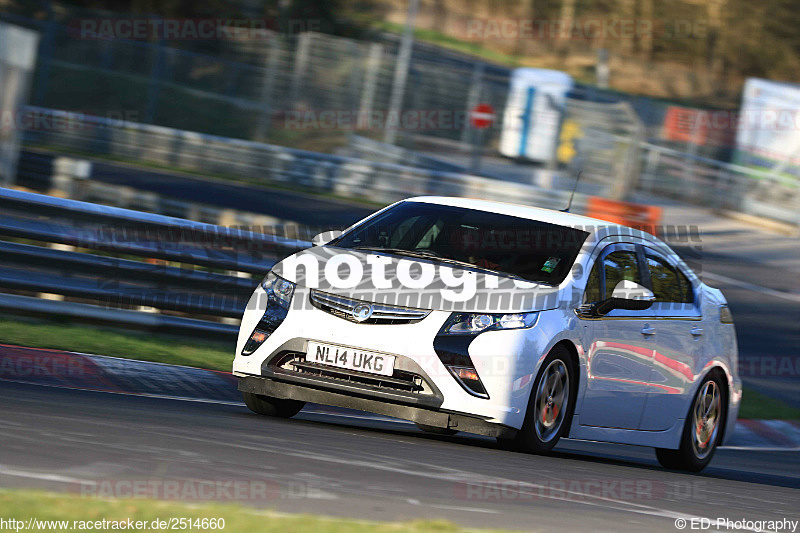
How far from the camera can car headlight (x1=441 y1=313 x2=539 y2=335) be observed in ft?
22.1

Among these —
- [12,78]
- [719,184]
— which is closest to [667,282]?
[12,78]

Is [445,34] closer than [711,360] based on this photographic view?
No

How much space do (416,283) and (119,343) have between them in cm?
357

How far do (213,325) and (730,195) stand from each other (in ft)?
73.4

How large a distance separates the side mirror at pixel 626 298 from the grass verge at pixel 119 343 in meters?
3.42

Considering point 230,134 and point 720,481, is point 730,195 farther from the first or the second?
point 720,481

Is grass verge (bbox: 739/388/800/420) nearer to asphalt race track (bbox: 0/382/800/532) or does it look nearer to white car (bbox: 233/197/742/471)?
white car (bbox: 233/197/742/471)

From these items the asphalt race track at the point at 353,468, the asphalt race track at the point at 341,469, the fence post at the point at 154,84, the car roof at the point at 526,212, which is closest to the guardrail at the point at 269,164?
the fence post at the point at 154,84

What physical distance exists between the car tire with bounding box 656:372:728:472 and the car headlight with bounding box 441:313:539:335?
7.66ft

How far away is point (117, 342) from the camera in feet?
31.6

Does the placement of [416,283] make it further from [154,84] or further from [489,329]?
[154,84]

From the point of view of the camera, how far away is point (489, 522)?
4684mm

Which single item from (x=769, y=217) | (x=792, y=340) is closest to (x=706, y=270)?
(x=792, y=340)

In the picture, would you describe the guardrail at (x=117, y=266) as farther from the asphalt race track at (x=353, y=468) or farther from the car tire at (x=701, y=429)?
the car tire at (x=701, y=429)
